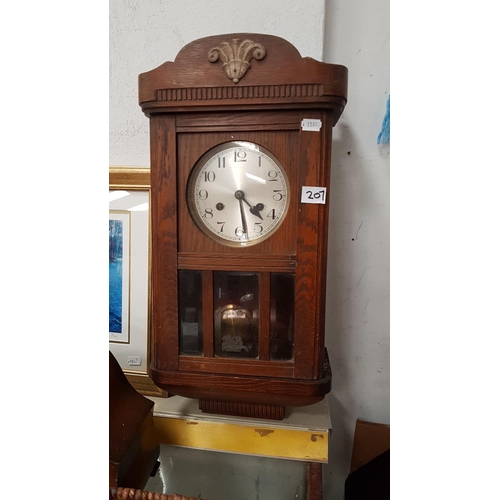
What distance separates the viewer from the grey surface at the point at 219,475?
3.38 ft

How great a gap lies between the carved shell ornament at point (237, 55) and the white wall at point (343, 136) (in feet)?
0.99

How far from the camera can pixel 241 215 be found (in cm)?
73

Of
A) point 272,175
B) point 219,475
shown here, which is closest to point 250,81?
point 272,175

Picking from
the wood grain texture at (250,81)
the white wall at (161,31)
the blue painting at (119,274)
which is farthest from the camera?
the blue painting at (119,274)

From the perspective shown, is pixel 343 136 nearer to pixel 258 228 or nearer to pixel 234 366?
pixel 258 228

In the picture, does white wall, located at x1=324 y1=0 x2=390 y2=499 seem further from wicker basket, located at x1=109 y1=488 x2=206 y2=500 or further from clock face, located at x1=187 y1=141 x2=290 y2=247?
wicker basket, located at x1=109 y1=488 x2=206 y2=500

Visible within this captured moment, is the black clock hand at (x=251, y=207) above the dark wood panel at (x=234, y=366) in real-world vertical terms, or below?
above

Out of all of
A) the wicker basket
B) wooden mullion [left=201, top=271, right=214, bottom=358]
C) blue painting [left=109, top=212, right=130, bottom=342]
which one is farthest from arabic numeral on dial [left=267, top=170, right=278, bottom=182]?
the wicker basket

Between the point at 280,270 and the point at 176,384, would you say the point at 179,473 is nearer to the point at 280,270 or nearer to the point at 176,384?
the point at 176,384

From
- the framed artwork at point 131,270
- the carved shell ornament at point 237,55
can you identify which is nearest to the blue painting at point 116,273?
the framed artwork at point 131,270

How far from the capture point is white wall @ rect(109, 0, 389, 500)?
3.04 feet

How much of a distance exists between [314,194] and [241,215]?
5.6 inches

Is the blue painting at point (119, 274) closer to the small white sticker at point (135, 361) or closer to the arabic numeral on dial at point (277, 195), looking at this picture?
the small white sticker at point (135, 361)
